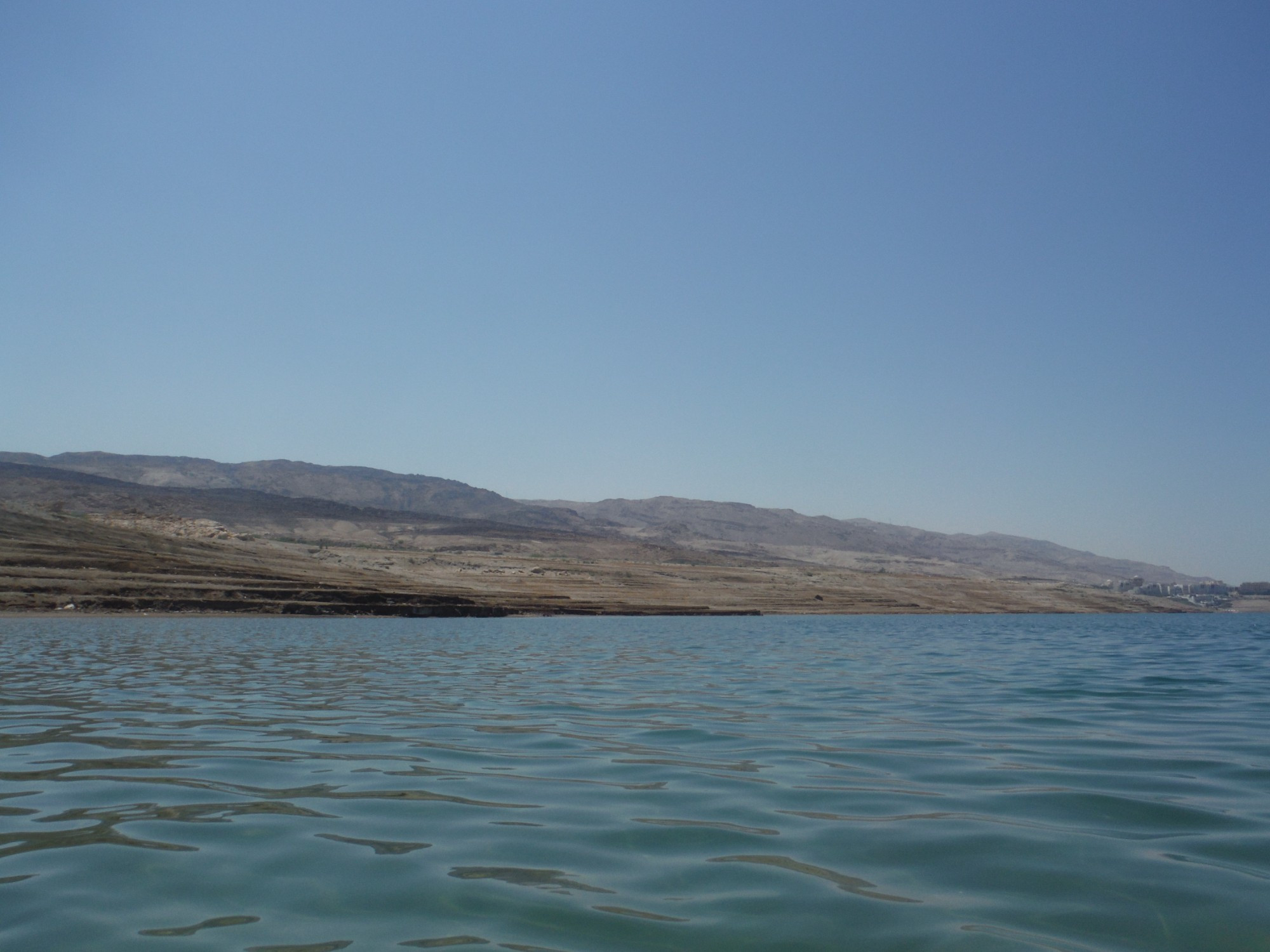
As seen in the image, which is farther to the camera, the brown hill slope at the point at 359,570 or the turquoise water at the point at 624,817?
the brown hill slope at the point at 359,570

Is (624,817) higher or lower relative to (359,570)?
higher

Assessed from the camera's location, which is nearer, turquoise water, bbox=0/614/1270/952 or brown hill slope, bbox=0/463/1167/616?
turquoise water, bbox=0/614/1270/952

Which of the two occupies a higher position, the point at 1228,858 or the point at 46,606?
the point at 1228,858

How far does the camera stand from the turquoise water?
458cm

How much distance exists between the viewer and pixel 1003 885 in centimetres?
520

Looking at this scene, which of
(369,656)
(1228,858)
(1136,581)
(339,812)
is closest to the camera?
(1228,858)

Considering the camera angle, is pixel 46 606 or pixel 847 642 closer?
pixel 847 642

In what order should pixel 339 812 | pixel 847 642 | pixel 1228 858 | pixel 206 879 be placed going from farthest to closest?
pixel 847 642
pixel 339 812
pixel 1228 858
pixel 206 879

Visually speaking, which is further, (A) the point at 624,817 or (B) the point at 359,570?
(B) the point at 359,570

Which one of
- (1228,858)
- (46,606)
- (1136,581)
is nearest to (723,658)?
(1228,858)

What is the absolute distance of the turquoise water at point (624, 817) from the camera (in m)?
4.58

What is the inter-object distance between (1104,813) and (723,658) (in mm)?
17187

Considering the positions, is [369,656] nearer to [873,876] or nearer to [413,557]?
[873,876]

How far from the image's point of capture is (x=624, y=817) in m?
6.71
